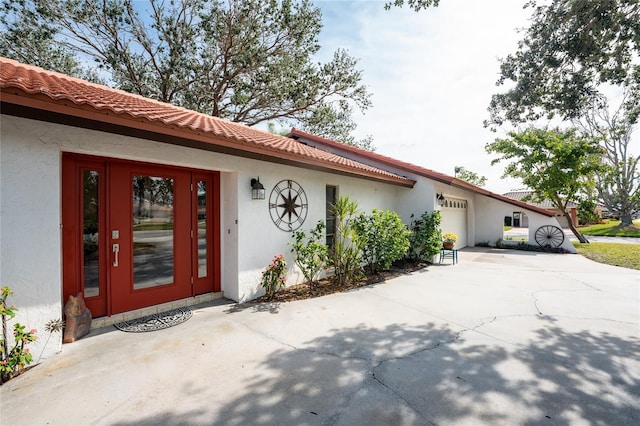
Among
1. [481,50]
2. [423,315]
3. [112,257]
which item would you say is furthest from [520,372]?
[481,50]

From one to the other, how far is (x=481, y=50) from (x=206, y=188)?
696 centimetres

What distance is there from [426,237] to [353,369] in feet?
23.2

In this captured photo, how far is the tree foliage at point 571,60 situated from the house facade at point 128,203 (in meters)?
4.41

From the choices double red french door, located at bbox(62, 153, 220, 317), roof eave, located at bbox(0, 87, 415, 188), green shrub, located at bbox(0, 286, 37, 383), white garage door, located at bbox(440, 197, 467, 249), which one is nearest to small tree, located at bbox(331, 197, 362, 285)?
roof eave, located at bbox(0, 87, 415, 188)

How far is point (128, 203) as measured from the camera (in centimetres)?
461

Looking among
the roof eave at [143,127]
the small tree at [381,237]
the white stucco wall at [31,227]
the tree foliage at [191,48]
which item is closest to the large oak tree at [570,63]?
the small tree at [381,237]

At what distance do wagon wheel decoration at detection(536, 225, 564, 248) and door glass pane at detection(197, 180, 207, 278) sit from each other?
15.9 meters

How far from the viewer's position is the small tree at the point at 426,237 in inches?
373

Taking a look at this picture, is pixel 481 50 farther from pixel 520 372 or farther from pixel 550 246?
pixel 550 246

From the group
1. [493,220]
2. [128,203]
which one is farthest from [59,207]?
[493,220]

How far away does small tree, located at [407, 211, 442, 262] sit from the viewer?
9.47m

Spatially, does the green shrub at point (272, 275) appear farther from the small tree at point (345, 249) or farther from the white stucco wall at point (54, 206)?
the small tree at point (345, 249)

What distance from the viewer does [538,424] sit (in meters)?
2.46

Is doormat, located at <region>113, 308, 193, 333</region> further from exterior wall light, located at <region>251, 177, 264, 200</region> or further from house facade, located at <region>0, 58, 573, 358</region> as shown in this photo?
exterior wall light, located at <region>251, 177, 264, 200</region>
